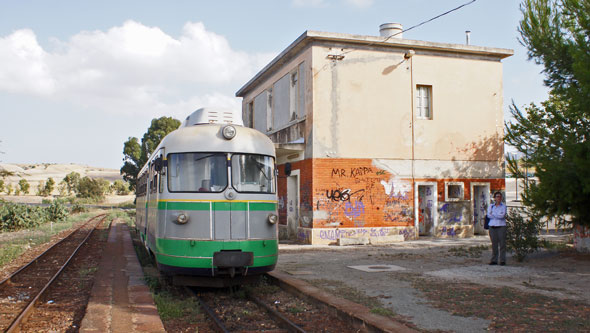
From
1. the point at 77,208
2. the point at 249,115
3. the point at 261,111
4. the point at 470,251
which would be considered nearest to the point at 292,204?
the point at 261,111

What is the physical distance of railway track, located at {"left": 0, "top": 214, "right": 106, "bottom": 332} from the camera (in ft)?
23.7

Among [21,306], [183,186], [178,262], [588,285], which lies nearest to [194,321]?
[178,262]

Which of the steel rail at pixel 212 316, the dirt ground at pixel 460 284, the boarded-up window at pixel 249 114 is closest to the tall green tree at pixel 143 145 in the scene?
the boarded-up window at pixel 249 114

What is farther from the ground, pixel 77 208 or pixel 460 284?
pixel 77 208

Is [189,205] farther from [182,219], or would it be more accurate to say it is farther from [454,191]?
[454,191]

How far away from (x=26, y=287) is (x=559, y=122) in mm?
11161

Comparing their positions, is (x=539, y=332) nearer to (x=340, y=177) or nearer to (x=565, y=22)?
(x=565, y=22)

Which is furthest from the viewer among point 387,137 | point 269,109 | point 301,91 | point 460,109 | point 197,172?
point 269,109

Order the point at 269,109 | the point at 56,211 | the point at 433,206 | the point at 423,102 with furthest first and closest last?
the point at 56,211 → the point at 269,109 → the point at 423,102 → the point at 433,206

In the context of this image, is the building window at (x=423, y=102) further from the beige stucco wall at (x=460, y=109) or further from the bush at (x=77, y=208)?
the bush at (x=77, y=208)

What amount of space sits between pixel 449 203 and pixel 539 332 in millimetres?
13435

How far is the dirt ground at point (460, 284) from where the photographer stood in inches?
248

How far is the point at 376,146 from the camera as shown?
58.6 feet

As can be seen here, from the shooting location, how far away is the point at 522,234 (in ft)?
38.6
